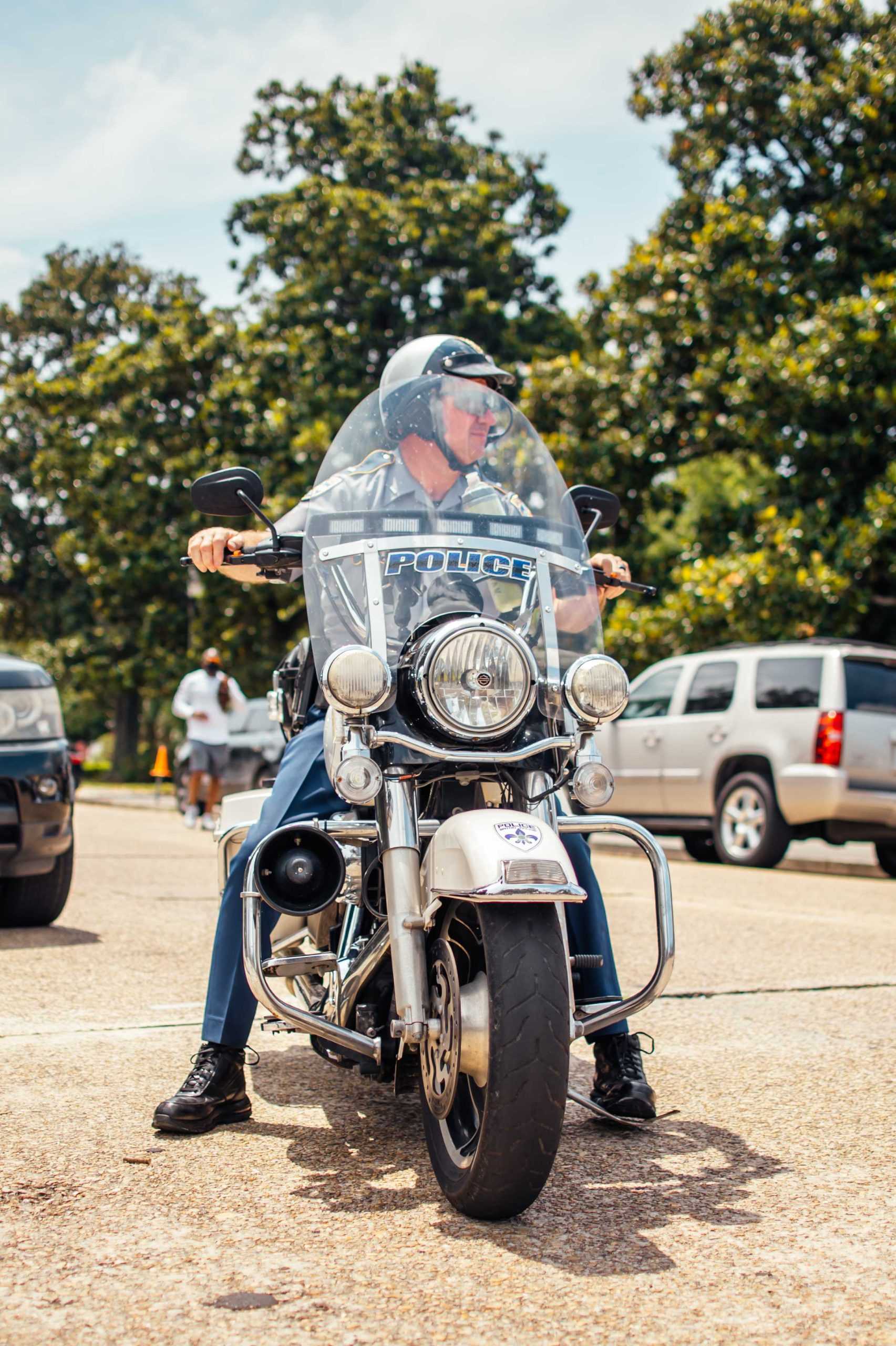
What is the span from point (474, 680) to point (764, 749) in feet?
30.3

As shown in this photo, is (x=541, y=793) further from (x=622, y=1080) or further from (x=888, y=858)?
(x=888, y=858)

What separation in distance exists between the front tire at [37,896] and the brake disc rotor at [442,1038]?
414 cm

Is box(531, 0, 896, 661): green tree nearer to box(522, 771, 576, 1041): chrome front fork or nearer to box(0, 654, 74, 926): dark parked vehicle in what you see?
box(0, 654, 74, 926): dark parked vehicle

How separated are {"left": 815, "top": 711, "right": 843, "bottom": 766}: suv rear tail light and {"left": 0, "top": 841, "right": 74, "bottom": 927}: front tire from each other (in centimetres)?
658

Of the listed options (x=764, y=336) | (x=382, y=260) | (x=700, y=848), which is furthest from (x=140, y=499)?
(x=700, y=848)

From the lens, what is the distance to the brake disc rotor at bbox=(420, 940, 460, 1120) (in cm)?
280

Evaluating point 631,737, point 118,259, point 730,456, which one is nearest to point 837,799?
point 631,737

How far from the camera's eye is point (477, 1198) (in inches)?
107

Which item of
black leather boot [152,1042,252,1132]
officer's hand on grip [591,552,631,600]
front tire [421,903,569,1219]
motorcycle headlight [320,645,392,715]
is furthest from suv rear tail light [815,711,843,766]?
front tire [421,903,569,1219]

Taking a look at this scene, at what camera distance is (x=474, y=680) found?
3.02 metres

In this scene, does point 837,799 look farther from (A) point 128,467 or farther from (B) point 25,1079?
(A) point 128,467

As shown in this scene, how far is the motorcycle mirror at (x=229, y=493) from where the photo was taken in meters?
3.46

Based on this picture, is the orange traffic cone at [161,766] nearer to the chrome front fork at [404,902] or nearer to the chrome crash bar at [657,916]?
the chrome crash bar at [657,916]

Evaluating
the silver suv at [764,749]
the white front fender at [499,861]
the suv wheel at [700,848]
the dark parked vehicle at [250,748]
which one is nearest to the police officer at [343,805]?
the white front fender at [499,861]
